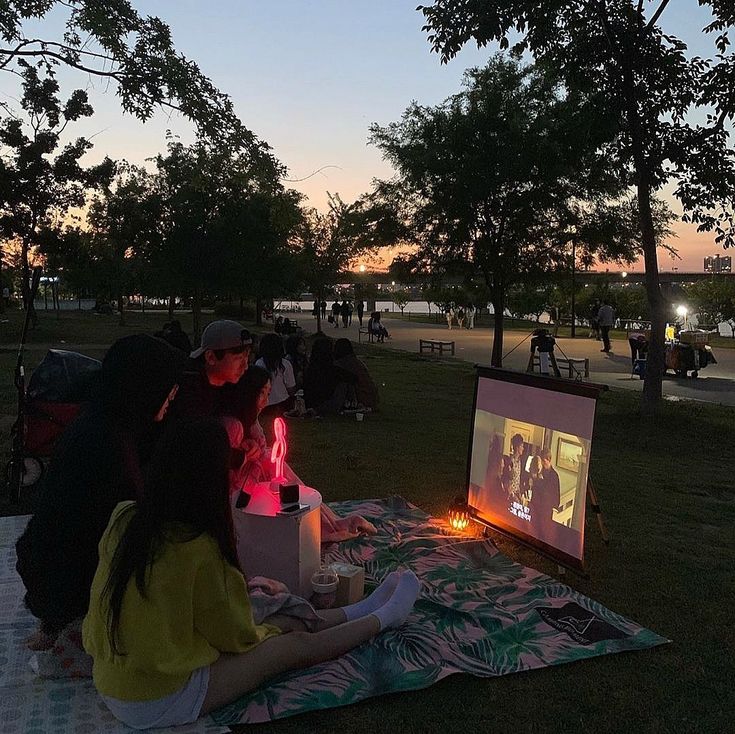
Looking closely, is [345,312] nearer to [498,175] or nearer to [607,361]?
[607,361]

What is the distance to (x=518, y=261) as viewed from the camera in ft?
56.4

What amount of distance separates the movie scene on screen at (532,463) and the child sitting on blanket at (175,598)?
2.44 meters

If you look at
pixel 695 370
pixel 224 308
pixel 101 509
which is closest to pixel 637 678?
pixel 101 509

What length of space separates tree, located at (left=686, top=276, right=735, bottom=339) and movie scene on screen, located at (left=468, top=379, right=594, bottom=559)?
4040 cm

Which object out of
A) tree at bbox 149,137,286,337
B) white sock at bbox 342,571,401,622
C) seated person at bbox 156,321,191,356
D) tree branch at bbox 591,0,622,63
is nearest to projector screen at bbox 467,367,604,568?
white sock at bbox 342,571,401,622

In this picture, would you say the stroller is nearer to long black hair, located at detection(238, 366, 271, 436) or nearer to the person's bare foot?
long black hair, located at detection(238, 366, 271, 436)

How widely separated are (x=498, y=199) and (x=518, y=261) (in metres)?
1.65

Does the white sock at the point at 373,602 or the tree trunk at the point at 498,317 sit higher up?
the tree trunk at the point at 498,317

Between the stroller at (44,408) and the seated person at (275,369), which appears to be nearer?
the stroller at (44,408)

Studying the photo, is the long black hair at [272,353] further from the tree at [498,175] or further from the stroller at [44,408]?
the tree at [498,175]

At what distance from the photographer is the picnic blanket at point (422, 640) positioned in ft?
11.0

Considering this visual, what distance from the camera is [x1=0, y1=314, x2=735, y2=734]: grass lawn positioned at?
11.0 ft

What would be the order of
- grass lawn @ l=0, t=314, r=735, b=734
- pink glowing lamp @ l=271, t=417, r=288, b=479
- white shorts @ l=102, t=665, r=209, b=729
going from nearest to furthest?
white shorts @ l=102, t=665, r=209, b=729 < grass lawn @ l=0, t=314, r=735, b=734 < pink glowing lamp @ l=271, t=417, r=288, b=479

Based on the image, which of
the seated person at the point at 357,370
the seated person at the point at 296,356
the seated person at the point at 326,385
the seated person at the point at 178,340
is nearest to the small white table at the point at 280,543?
the seated person at the point at 178,340
